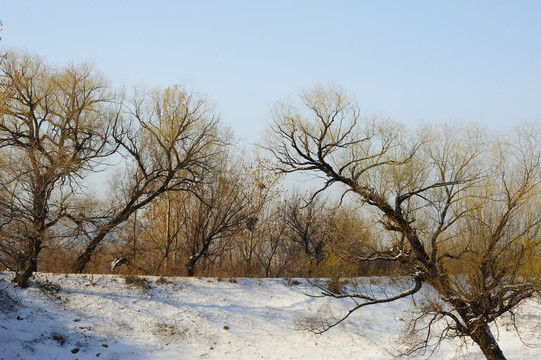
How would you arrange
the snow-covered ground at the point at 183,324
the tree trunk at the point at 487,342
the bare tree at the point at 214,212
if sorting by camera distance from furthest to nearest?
1. the bare tree at the point at 214,212
2. the snow-covered ground at the point at 183,324
3. the tree trunk at the point at 487,342

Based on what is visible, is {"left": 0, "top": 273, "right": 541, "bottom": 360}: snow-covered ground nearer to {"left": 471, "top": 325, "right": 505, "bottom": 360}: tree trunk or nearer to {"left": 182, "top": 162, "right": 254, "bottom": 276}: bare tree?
{"left": 471, "top": 325, "right": 505, "bottom": 360}: tree trunk

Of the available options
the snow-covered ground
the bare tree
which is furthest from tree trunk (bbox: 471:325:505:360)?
the bare tree

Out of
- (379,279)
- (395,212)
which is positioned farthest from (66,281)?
(379,279)

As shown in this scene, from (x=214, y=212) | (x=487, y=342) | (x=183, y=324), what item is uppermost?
(x=214, y=212)

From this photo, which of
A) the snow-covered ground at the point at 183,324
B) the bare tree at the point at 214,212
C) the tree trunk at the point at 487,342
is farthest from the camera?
the bare tree at the point at 214,212

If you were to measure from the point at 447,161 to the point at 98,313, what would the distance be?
12.3m

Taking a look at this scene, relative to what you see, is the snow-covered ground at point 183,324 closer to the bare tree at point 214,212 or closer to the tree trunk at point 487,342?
the tree trunk at point 487,342

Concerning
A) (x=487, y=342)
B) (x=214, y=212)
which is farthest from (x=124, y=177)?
(x=487, y=342)

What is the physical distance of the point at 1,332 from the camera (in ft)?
36.9

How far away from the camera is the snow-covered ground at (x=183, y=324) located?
40.4 feet

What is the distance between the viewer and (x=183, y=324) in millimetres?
14641

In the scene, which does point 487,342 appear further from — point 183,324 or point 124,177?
point 124,177

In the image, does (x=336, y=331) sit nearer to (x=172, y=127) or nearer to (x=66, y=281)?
(x=66, y=281)

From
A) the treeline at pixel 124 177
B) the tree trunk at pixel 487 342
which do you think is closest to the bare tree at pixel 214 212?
the treeline at pixel 124 177
